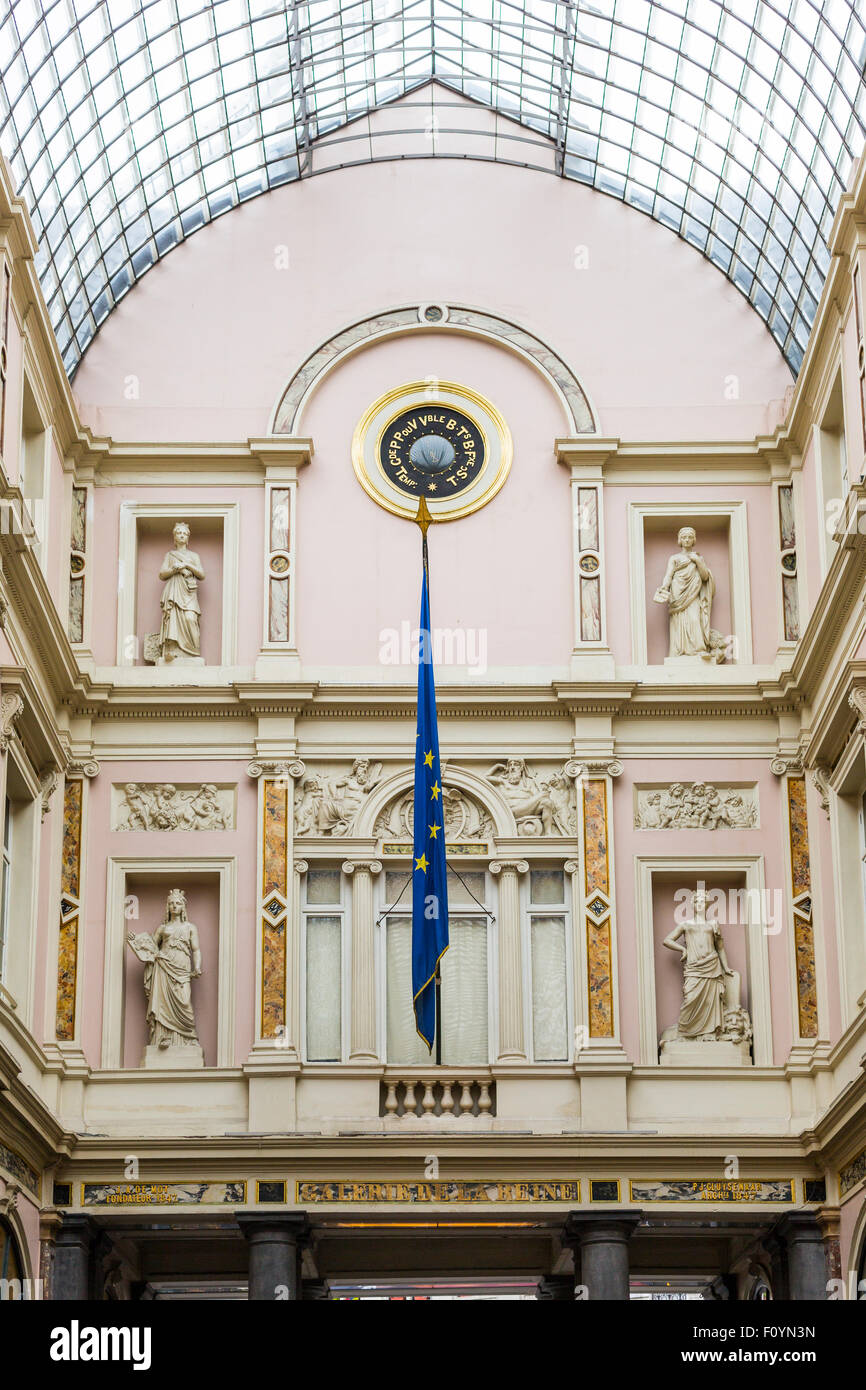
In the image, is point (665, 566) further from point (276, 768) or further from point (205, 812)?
point (205, 812)

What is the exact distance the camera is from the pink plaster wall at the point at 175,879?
29.5 metres

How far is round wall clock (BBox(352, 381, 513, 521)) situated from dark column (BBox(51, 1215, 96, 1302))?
1089 cm

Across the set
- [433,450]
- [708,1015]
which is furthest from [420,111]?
[708,1015]

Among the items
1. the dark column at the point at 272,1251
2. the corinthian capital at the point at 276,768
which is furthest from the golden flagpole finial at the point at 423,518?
the dark column at the point at 272,1251

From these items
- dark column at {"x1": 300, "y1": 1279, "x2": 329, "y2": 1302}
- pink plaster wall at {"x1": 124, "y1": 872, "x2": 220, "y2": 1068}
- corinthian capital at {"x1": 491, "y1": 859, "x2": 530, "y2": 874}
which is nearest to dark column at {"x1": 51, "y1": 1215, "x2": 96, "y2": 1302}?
pink plaster wall at {"x1": 124, "y1": 872, "x2": 220, "y2": 1068}

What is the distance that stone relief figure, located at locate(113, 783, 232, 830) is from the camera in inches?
1196

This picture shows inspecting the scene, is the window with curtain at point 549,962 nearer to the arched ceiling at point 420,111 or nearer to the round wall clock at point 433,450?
the round wall clock at point 433,450

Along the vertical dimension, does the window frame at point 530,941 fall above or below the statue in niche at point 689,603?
below

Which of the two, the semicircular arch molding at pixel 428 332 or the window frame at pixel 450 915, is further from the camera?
the semicircular arch molding at pixel 428 332

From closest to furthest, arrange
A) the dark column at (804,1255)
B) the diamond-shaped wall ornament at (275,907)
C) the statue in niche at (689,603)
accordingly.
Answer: the dark column at (804,1255), the diamond-shaped wall ornament at (275,907), the statue in niche at (689,603)

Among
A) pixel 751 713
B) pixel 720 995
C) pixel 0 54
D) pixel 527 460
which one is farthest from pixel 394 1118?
pixel 0 54

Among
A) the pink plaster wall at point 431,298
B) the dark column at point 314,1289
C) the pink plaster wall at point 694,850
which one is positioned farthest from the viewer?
the pink plaster wall at point 431,298

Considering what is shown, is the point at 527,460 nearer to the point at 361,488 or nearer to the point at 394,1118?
the point at 361,488

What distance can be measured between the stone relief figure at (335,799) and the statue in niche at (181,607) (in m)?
2.55
